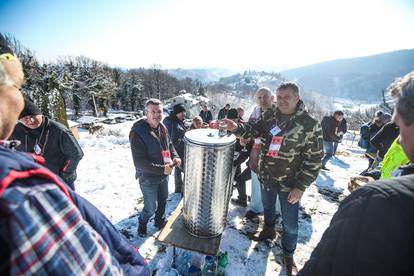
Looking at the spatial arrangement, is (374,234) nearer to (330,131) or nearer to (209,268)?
(209,268)

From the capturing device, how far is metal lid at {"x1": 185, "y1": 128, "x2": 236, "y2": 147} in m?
2.27

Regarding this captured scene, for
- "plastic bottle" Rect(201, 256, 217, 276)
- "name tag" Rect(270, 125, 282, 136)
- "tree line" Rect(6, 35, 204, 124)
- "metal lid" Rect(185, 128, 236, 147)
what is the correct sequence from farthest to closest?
"tree line" Rect(6, 35, 204, 124) < "name tag" Rect(270, 125, 282, 136) < "plastic bottle" Rect(201, 256, 217, 276) < "metal lid" Rect(185, 128, 236, 147)

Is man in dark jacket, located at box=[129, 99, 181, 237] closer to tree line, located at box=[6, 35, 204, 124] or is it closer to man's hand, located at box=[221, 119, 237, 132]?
man's hand, located at box=[221, 119, 237, 132]

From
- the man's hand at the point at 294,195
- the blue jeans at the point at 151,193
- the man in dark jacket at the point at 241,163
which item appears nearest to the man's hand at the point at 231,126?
the man's hand at the point at 294,195

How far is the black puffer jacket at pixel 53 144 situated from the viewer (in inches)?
122

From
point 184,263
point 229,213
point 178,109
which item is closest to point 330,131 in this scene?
point 229,213

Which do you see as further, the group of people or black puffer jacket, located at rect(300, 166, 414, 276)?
black puffer jacket, located at rect(300, 166, 414, 276)

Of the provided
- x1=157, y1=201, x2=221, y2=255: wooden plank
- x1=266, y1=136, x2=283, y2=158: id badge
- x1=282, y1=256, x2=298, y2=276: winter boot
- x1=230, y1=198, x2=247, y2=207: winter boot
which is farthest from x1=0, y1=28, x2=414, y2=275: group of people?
x1=230, y1=198, x2=247, y2=207: winter boot

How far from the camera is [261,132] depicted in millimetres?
3447

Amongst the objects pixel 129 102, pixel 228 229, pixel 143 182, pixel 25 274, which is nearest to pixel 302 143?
pixel 228 229

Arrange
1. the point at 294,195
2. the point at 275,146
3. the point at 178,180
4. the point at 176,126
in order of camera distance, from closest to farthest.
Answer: the point at 294,195, the point at 275,146, the point at 176,126, the point at 178,180

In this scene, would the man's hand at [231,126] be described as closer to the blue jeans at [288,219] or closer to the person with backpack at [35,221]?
the blue jeans at [288,219]

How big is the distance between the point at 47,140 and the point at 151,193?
162 cm

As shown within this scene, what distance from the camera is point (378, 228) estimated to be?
2.75 feet
